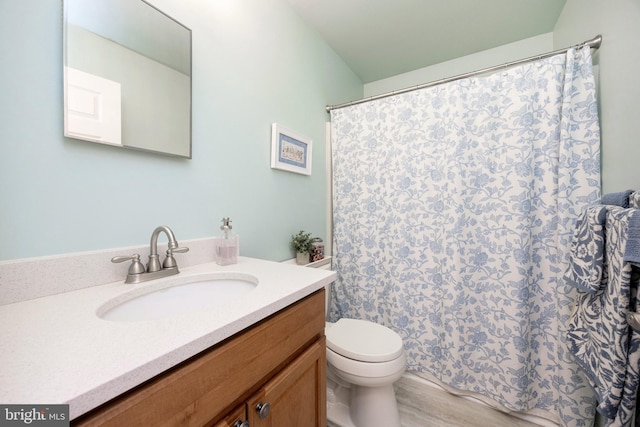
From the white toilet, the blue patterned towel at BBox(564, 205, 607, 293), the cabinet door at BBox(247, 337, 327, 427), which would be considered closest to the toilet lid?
the white toilet

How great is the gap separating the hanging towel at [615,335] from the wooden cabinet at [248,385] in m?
0.89

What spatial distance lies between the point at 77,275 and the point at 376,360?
44.5 inches

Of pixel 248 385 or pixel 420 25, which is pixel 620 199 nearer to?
pixel 248 385

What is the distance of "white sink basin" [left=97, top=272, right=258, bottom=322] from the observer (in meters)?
0.67

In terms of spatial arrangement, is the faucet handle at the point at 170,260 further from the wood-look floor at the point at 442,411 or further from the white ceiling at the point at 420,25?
the white ceiling at the point at 420,25

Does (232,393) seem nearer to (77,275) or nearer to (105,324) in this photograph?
(105,324)

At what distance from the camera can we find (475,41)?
1762mm

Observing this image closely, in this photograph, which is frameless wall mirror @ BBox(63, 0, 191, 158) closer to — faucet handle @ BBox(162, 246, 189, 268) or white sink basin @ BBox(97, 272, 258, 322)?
faucet handle @ BBox(162, 246, 189, 268)

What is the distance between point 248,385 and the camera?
0.56 metres

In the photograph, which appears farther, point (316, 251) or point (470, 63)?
point (470, 63)

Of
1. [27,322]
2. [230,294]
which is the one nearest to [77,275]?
[27,322]

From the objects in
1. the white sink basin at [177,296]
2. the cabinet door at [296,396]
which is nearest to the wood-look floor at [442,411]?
the cabinet door at [296,396]
